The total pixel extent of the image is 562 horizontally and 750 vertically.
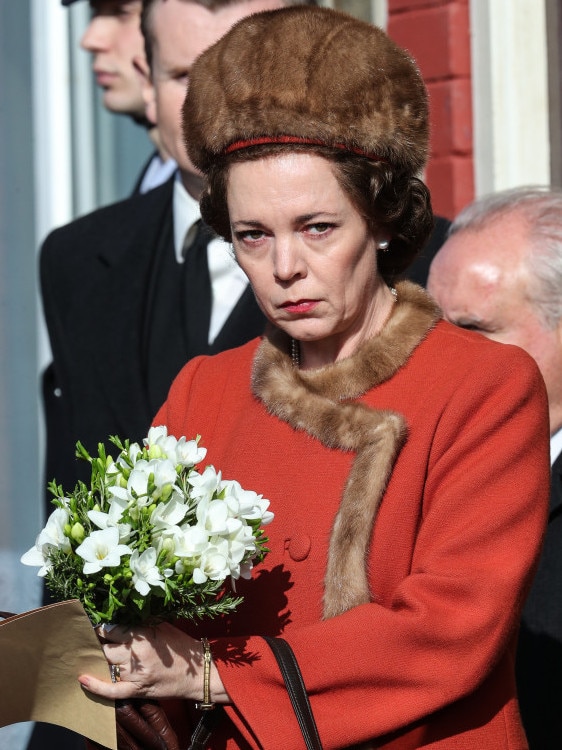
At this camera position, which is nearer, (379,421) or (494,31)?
(379,421)

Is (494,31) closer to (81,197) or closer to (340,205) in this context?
(81,197)

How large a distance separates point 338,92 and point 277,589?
837 millimetres

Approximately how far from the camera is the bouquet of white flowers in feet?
6.47

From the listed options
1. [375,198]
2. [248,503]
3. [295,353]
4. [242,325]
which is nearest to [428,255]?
[242,325]

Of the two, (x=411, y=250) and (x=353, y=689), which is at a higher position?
(x=411, y=250)

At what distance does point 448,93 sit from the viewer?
465 centimetres

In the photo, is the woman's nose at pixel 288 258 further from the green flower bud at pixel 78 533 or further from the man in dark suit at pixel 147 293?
the man in dark suit at pixel 147 293

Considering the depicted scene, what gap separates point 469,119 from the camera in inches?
184

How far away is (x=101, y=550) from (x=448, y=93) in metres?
3.07

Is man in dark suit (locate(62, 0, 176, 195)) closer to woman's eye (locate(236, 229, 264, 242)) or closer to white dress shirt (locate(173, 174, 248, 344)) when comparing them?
white dress shirt (locate(173, 174, 248, 344))

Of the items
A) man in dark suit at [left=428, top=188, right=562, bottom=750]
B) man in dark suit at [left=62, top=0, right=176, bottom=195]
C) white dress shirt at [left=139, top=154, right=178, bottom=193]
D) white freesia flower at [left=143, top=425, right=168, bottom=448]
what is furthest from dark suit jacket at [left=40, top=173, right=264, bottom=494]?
white freesia flower at [left=143, top=425, right=168, bottom=448]

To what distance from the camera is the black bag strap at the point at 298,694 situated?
6.77 feet

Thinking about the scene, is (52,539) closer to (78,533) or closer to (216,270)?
(78,533)

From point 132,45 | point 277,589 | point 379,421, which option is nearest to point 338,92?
point 379,421
